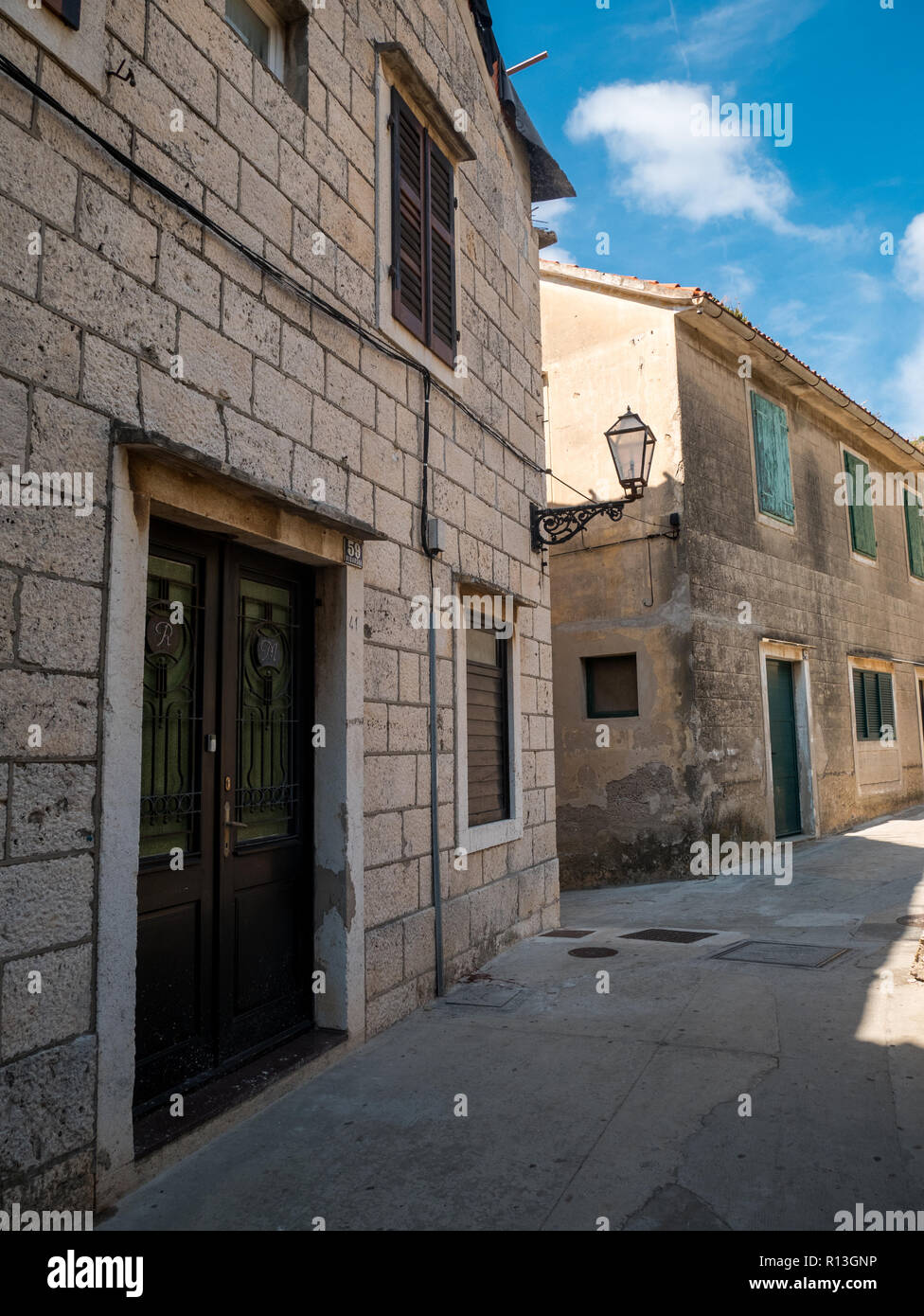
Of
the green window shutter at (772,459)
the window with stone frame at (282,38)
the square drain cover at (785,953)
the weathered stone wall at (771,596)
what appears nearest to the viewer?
the window with stone frame at (282,38)

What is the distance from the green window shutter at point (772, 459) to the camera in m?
11.4

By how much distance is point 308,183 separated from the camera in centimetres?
432

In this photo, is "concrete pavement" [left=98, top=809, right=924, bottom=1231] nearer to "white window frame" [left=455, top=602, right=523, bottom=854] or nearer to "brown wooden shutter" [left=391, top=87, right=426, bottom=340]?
"white window frame" [left=455, top=602, right=523, bottom=854]

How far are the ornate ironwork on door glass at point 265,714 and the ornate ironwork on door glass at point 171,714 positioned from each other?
1.01ft

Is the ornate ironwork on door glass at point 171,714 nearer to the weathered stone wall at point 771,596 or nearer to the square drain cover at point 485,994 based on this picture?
the square drain cover at point 485,994

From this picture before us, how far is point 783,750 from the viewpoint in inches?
448

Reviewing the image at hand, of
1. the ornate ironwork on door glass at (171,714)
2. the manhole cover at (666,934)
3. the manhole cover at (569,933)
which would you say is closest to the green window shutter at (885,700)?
the manhole cover at (666,934)

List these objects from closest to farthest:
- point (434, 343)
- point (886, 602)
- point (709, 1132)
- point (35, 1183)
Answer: point (35, 1183) < point (709, 1132) < point (434, 343) < point (886, 602)

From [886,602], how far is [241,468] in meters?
13.6

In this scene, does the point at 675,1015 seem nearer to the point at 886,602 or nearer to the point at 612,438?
the point at 612,438

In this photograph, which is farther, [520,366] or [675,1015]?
[520,366]

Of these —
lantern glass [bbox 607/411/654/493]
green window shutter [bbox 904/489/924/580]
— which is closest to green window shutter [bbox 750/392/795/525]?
lantern glass [bbox 607/411/654/493]

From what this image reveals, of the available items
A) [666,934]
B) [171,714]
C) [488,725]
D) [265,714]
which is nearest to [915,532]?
[666,934]

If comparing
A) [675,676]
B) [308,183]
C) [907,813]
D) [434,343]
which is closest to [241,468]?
[308,183]
